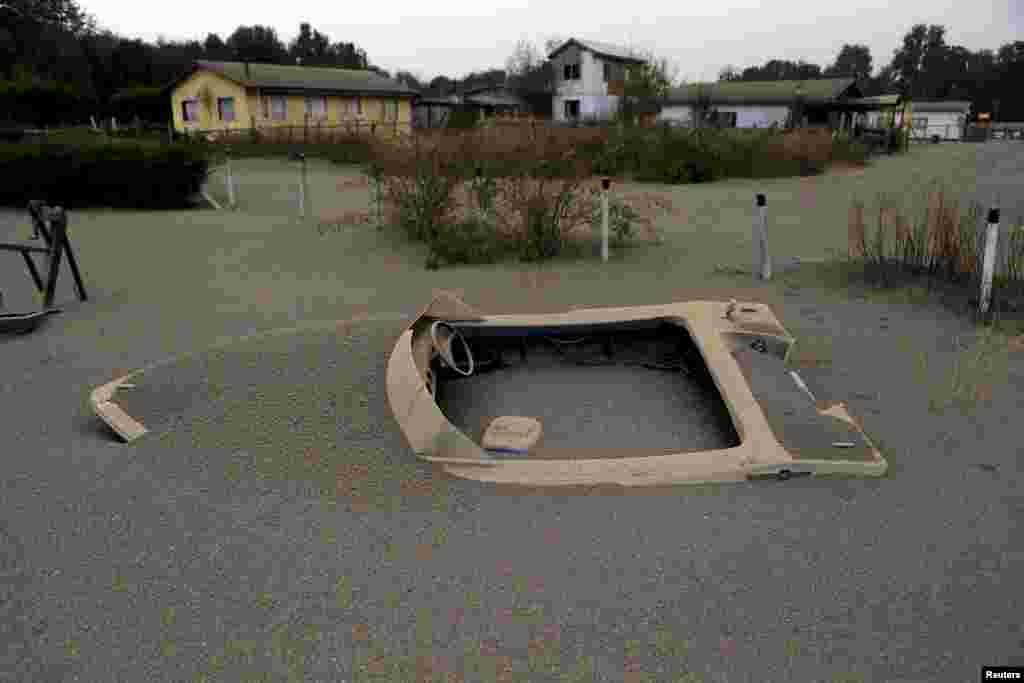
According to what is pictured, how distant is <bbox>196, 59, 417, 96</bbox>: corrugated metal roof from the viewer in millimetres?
40594

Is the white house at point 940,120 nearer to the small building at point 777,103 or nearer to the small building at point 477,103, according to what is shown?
the small building at point 777,103

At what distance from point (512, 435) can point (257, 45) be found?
247 ft

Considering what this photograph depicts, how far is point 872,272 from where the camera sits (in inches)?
346

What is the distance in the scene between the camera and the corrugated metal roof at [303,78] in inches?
1598

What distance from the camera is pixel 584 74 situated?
5466 cm

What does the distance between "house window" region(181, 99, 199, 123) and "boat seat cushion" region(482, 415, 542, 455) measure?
139 ft

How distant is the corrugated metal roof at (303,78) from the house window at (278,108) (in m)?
0.71

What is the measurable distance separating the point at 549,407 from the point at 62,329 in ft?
16.5

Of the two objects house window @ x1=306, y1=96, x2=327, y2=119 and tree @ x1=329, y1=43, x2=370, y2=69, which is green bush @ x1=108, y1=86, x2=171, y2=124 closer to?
house window @ x1=306, y1=96, x2=327, y2=119

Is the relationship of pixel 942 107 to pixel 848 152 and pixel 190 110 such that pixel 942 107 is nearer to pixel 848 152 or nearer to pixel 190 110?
pixel 848 152

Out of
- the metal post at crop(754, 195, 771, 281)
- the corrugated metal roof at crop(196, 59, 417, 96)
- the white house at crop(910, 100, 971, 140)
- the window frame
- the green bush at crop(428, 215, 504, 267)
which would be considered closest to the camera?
the metal post at crop(754, 195, 771, 281)

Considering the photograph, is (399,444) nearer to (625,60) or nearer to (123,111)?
(123,111)

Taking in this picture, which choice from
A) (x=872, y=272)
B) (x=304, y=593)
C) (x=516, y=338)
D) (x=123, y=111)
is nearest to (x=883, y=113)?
(x=123, y=111)

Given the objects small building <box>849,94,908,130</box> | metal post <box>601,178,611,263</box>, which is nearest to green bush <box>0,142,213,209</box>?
metal post <box>601,178,611,263</box>
